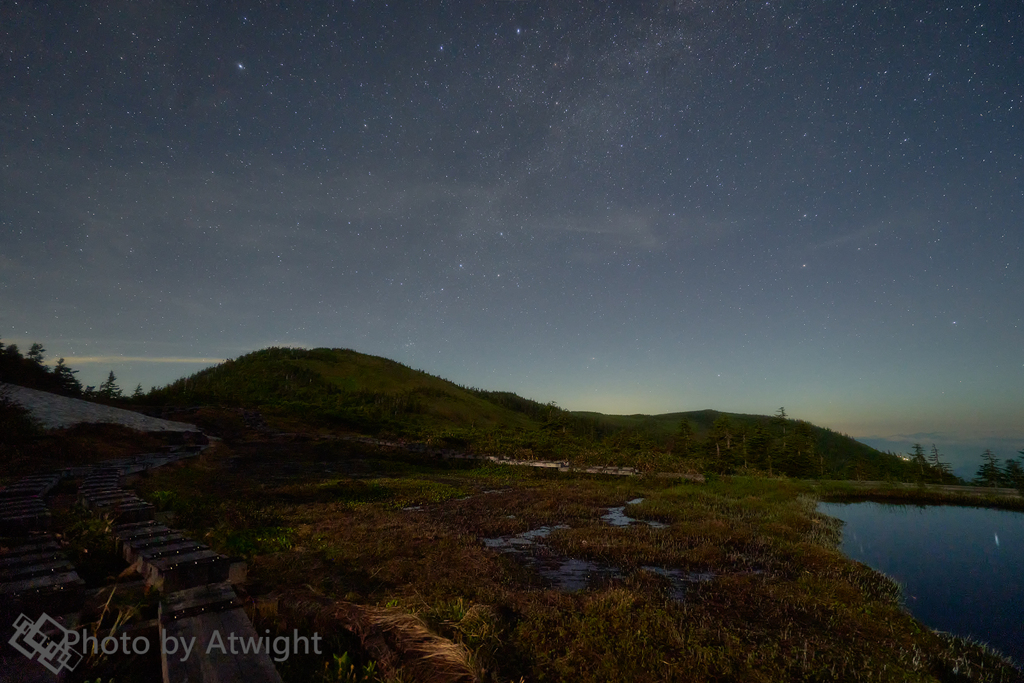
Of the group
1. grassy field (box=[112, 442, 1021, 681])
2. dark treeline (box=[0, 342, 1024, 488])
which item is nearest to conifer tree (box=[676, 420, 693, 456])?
dark treeline (box=[0, 342, 1024, 488])

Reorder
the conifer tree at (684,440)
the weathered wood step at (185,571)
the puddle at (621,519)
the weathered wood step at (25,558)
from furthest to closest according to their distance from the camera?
1. the conifer tree at (684,440)
2. the puddle at (621,519)
3. the weathered wood step at (185,571)
4. the weathered wood step at (25,558)

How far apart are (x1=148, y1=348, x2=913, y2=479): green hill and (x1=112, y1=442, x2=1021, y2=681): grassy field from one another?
825 inches

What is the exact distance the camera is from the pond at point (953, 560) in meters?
10.3

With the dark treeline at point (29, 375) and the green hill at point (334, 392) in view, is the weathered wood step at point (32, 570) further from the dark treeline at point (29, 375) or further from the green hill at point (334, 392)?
the green hill at point (334, 392)

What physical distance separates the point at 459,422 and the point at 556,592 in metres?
81.8

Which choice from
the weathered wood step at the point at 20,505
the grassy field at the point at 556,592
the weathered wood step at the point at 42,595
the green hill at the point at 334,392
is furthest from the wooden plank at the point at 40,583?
the green hill at the point at 334,392

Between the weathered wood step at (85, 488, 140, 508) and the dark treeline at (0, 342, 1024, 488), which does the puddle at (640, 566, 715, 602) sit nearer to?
the weathered wood step at (85, 488, 140, 508)

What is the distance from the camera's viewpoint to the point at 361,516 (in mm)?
16359

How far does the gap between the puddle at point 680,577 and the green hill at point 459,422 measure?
24121mm

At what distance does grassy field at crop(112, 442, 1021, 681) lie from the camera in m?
6.34

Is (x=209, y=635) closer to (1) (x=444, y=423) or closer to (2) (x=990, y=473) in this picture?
(2) (x=990, y=473)

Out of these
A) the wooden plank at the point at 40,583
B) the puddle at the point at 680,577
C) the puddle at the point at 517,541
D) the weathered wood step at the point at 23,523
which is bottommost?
the puddle at the point at 517,541

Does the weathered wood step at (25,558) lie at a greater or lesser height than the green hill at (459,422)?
lesser

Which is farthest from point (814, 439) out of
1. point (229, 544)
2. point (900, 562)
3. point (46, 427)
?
point (46, 427)
